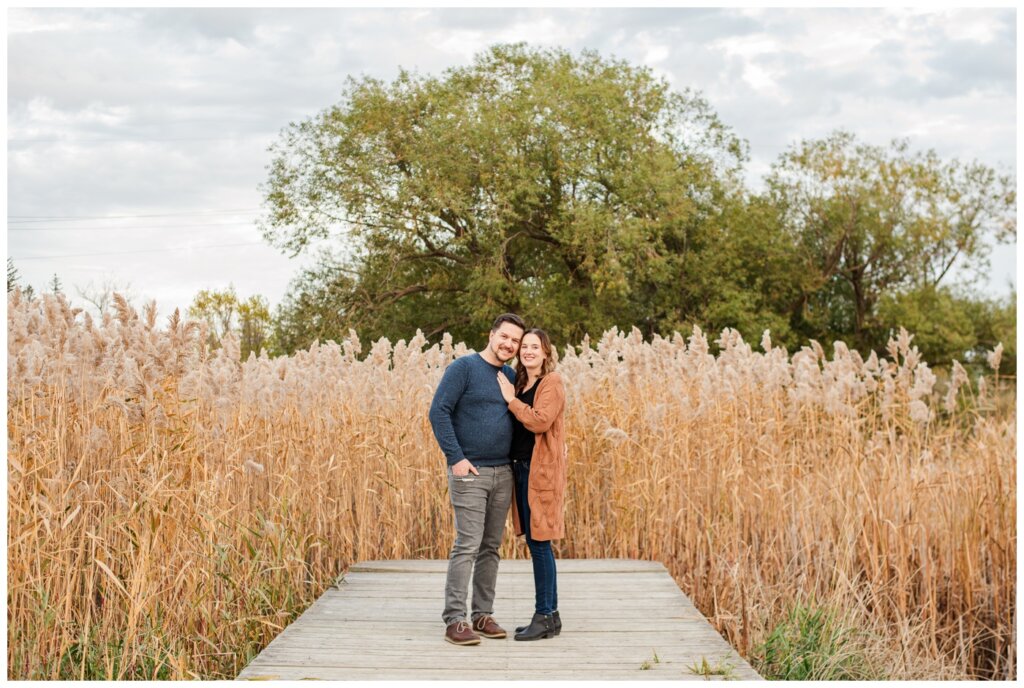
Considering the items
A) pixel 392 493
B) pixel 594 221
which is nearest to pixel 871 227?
pixel 594 221

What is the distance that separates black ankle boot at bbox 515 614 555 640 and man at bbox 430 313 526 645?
85mm

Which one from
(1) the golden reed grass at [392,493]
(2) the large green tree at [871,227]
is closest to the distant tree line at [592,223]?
(2) the large green tree at [871,227]

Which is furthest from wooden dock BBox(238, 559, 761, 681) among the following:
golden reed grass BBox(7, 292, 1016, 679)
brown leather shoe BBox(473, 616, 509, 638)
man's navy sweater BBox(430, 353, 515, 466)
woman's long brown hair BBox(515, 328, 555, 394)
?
woman's long brown hair BBox(515, 328, 555, 394)

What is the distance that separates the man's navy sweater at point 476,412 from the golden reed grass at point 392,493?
1.19 meters

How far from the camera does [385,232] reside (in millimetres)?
20109

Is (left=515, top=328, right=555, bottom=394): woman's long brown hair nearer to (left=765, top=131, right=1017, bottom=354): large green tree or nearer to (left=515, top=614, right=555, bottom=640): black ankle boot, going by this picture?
(left=515, top=614, right=555, bottom=640): black ankle boot

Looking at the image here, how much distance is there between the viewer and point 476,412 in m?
3.75

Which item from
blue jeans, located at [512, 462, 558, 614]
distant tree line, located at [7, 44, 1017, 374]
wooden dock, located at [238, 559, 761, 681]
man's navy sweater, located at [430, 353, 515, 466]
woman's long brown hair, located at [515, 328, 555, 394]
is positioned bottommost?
wooden dock, located at [238, 559, 761, 681]

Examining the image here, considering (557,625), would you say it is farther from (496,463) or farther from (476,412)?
(476,412)

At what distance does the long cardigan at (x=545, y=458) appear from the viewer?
3.68m

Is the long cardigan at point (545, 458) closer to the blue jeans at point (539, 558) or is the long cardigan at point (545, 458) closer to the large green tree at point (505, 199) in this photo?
the blue jeans at point (539, 558)

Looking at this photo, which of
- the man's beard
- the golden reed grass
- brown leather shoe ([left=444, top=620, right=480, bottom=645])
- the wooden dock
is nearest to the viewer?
the wooden dock

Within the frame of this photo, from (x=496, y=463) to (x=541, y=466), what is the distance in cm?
19

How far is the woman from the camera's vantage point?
3.70 metres
